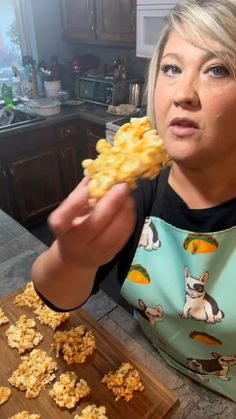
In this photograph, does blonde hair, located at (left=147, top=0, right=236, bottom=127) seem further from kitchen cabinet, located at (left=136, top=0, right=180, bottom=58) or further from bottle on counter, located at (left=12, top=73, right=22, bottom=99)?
bottle on counter, located at (left=12, top=73, right=22, bottom=99)

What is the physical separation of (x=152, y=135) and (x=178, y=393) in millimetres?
502

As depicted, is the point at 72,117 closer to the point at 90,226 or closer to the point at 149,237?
the point at 149,237

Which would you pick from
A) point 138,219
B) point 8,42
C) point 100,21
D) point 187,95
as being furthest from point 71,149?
point 187,95

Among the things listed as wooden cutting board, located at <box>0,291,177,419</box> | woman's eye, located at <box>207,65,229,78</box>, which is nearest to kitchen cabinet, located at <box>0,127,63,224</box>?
wooden cutting board, located at <box>0,291,177,419</box>

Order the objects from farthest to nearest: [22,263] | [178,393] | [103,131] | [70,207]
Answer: [103,131] → [22,263] → [178,393] → [70,207]

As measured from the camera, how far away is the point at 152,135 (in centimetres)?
52

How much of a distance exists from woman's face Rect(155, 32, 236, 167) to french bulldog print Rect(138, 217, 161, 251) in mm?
226

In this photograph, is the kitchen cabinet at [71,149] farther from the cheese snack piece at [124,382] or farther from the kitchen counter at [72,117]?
the cheese snack piece at [124,382]

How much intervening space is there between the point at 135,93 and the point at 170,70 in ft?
6.34

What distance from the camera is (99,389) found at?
616 mm

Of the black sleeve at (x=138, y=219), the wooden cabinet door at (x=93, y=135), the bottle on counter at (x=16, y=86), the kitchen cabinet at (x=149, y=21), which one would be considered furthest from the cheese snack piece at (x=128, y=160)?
the bottle on counter at (x=16, y=86)

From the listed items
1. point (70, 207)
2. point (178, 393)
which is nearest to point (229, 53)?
point (70, 207)

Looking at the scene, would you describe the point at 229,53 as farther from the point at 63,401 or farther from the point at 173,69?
the point at 63,401

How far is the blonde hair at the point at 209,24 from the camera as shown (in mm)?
553
